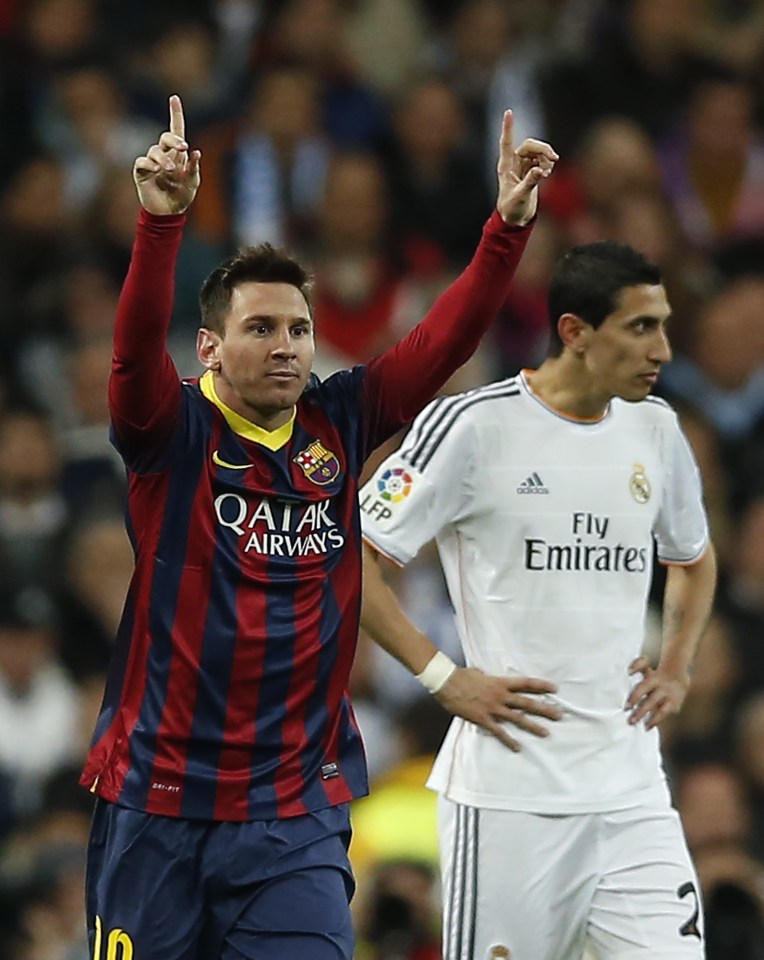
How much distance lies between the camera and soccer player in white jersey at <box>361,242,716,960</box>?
6062mm

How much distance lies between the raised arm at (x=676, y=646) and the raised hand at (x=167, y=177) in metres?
1.93

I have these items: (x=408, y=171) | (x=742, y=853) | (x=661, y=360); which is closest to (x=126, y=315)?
(x=661, y=360)

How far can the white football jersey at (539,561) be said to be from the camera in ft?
19.9

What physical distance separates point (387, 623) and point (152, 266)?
155cm

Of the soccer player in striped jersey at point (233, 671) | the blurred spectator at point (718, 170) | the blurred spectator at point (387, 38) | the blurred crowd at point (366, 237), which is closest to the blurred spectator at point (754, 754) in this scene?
the blurred crowd at point (366, 237)

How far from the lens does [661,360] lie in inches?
241

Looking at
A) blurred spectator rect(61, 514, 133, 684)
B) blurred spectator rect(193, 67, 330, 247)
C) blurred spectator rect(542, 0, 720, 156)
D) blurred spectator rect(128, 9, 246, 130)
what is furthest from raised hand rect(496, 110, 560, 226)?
blurred spectator rect(542, 0, 720, 156)

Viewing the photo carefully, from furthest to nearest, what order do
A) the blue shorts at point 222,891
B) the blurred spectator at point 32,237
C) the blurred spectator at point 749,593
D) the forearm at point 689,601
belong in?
the blurred spectator at point 32,237, the blurred spectator at point 749,593, the forearm at point 689,601, the blue shorts at point 222,891

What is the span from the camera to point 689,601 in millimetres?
6617

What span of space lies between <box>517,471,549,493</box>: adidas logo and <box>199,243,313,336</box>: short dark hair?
974 mm

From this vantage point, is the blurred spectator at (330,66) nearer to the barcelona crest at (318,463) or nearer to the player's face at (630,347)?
the player's face at (630,347)

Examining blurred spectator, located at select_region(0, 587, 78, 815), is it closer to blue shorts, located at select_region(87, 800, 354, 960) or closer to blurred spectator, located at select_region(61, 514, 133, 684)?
blurred spectator, located at select_region(61, 514, 133, 684)

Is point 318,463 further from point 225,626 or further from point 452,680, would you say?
point 452,680

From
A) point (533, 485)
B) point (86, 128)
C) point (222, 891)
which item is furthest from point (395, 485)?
point (86, 128)
